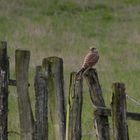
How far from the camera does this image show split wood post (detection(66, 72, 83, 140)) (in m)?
5.34

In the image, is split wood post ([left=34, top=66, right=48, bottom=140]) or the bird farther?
split wood post ([left=34, top=66, right=48, bottom=140])

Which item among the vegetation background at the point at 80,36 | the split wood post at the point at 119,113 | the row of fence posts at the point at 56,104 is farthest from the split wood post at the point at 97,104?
the vegetation background at the point at 80,36

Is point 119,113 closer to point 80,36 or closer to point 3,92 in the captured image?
point 3,92

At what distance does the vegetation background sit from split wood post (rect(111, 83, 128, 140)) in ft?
10.5

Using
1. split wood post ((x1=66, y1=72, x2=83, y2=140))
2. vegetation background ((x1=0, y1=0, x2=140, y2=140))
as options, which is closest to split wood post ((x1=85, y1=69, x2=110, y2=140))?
split wood post ((x1=66, y1=72, x2=83, y2=140))

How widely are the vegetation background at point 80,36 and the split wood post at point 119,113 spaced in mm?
3212

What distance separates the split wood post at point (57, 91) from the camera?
5.50m

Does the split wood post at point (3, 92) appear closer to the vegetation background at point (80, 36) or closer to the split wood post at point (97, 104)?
the split wood post at point (97, 104)

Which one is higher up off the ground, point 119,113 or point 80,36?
point 80,36

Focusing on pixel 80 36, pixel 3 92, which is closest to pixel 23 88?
pixel 3 92

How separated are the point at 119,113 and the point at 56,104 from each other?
0.74m

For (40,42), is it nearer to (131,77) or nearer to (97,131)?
(131,77)

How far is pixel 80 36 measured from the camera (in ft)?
64.0

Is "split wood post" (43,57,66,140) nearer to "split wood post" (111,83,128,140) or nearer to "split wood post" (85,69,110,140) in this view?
"split wood post" (85,69,110,140)
